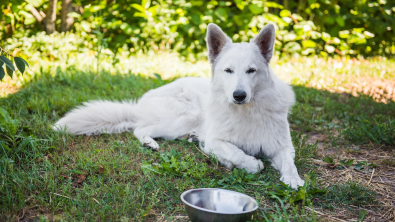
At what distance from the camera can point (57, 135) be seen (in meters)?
2.89

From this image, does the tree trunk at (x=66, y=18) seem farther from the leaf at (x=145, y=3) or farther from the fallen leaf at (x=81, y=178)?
the fallen leaf at (x=81, y=178)

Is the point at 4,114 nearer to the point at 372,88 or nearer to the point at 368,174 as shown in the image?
the point at 368,174

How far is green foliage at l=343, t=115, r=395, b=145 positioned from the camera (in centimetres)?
309

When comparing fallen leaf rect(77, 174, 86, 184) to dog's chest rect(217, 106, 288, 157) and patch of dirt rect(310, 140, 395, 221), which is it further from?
patch of dirt rect(310, 140, 395, 221)

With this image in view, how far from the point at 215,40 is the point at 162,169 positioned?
4.46 ft

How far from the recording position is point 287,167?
7.88 ft

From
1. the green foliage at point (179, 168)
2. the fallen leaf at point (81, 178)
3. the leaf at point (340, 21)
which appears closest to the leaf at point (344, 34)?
the leaf at point (340, 21)

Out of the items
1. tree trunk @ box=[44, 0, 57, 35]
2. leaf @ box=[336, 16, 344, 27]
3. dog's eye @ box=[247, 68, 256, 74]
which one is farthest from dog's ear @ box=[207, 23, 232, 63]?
leaf @ box=[336, 16, 344, 27]

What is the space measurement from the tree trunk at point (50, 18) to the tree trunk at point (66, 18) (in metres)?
0.22

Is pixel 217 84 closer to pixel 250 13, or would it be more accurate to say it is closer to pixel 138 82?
pixel 138 82

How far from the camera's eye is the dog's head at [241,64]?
2465mm

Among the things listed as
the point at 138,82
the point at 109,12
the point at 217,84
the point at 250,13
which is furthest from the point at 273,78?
the point at 109,12

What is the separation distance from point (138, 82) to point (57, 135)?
7.63 ft

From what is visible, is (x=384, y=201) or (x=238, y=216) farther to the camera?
(x=384, y=201)
